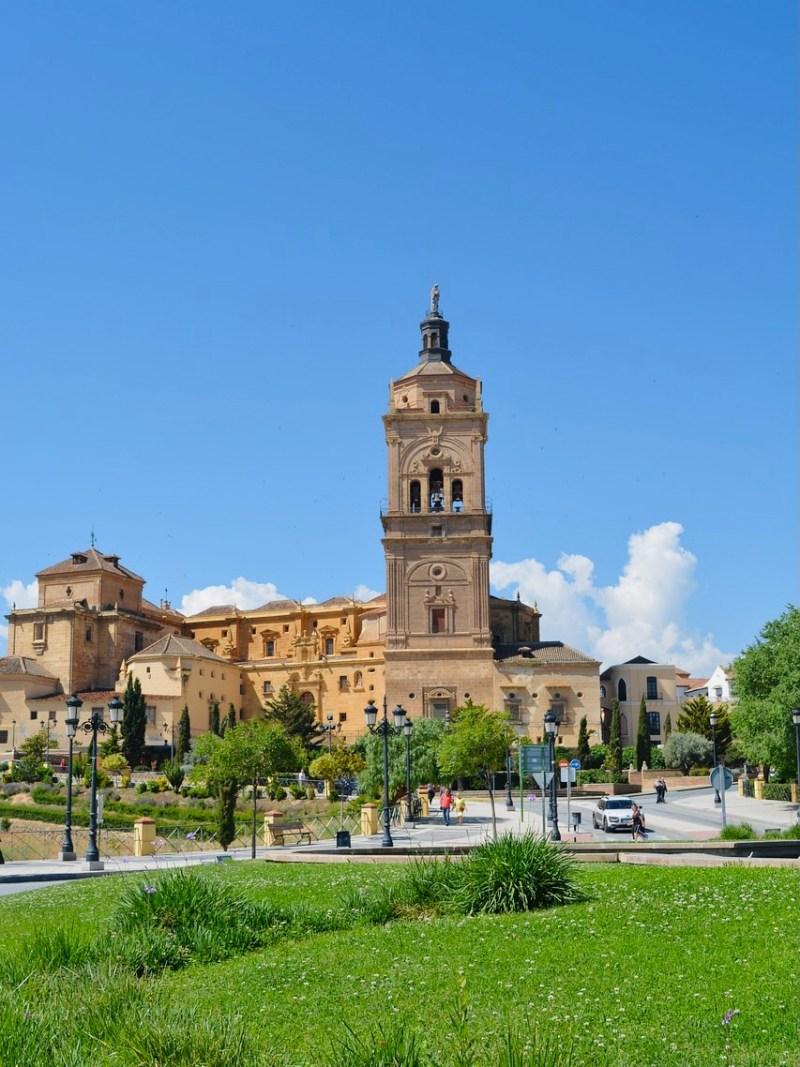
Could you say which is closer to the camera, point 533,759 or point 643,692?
point 533,759

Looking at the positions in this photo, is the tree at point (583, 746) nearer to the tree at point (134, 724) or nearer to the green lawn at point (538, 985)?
the tree at point (134, 724)

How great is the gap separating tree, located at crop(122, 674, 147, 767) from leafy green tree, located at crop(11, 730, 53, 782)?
4.38 metres

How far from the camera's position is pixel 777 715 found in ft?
127

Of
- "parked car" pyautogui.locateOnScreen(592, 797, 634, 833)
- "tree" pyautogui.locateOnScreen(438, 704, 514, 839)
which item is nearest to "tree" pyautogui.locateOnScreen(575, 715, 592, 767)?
"tree" pyautogui.locateOnScreen(438, 704, 514, 839)

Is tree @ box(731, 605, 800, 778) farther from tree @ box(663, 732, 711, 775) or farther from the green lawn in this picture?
the green lawn

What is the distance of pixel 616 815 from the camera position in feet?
112

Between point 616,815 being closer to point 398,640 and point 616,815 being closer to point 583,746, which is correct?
point 583,746

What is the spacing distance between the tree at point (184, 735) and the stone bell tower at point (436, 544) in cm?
1216

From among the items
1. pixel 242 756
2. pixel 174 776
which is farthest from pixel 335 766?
pixel 242 756

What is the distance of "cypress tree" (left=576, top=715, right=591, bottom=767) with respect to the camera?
6366 cm

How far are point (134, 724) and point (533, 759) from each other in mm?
40603

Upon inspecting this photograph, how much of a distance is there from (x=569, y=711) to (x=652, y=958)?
58793 mm

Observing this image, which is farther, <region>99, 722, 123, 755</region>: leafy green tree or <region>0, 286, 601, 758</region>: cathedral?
<region>0, 286, 601, 758</region>: cathedral

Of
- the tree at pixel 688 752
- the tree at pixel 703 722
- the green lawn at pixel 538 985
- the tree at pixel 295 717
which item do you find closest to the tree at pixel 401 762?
the tree at pixel 688 752
